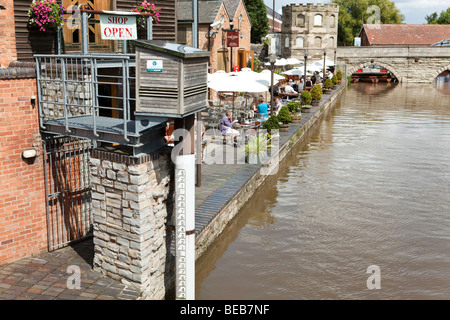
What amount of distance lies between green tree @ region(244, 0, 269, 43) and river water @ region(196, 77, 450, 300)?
36.0 metres

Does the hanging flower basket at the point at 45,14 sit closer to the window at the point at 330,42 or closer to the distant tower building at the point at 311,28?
the distant tower building at the point at 311,28

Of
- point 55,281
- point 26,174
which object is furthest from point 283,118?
point 55,281

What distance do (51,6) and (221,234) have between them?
5.68 meters

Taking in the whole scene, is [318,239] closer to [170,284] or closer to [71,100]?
[170,284]

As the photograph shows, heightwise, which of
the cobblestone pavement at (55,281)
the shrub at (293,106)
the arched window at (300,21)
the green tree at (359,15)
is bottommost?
the cobblestone pavement at (55,281)

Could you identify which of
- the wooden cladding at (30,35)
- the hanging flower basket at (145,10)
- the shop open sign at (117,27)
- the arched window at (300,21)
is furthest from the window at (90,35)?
the arched window at (300,21)

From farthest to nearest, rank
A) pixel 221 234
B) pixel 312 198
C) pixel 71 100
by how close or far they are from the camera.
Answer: pixel 312 198 < pixel 221 234 < pixel 71 100

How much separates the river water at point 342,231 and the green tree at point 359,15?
50368 millimetres

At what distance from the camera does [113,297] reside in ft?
22.2

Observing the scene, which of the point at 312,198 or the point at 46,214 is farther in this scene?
the point at 312,198

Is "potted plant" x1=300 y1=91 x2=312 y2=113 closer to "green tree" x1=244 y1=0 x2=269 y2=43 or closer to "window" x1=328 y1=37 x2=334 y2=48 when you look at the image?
"green tree" x1=244 y1=0 x2=269 y2=43

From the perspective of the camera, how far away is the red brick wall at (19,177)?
7461 mm

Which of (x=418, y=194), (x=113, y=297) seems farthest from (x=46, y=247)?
(x=418, y=194)

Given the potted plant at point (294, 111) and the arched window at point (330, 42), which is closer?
the potted plant at point (294, 111)
